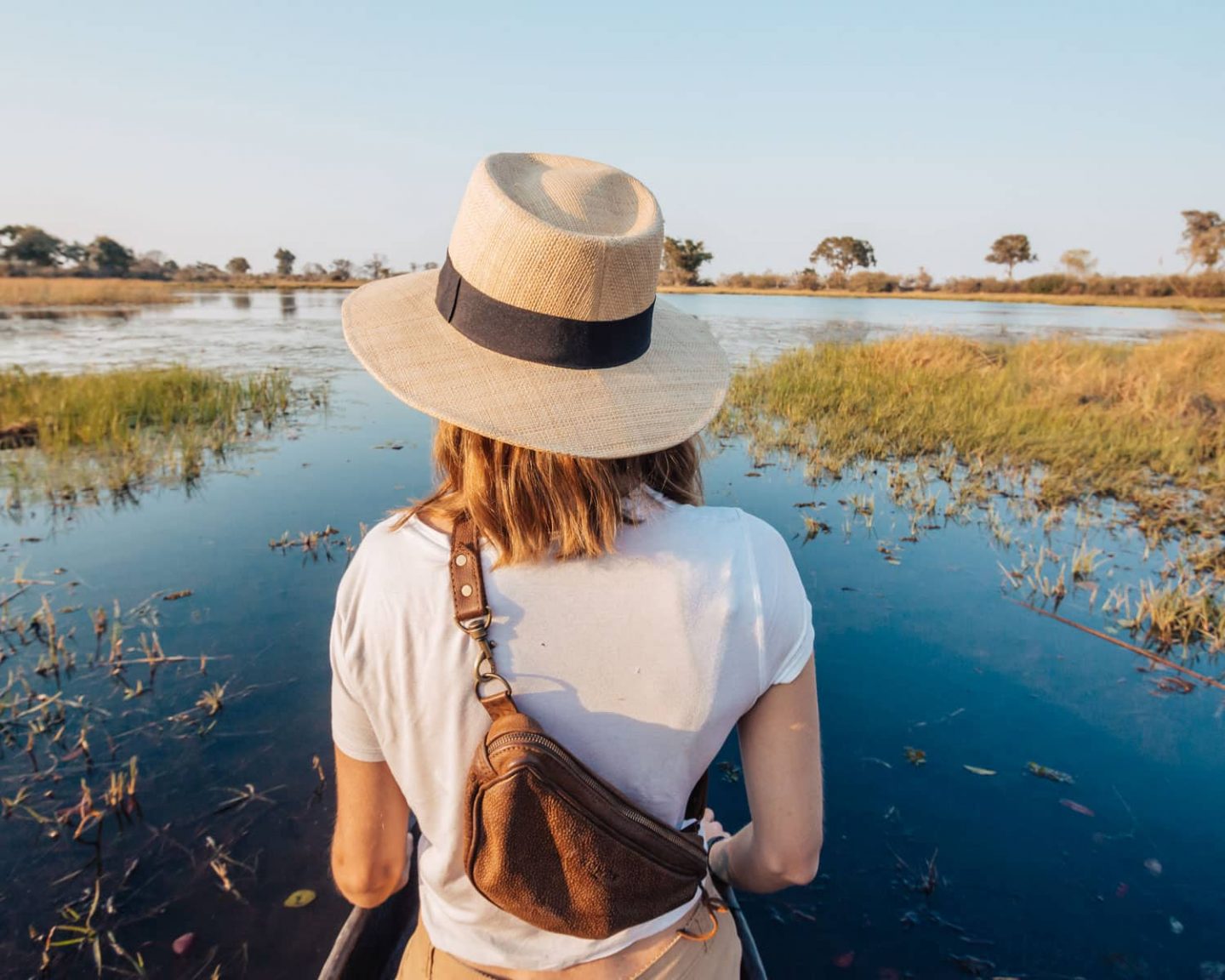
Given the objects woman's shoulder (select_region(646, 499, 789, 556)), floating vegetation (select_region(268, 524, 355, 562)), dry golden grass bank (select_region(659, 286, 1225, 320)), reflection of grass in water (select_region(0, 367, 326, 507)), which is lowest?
floating vegetation (select_region(268, 524, 355, 562))

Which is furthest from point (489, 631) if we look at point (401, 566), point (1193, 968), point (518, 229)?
point (1193, 968)

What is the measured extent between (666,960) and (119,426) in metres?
8.02

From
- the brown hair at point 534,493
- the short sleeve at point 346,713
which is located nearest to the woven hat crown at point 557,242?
the brown hair at point 534,493

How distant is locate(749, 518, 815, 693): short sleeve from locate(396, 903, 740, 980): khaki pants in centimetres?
46

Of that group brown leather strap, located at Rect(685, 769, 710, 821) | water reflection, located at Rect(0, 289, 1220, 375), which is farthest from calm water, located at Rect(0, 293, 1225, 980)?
water reflection, located at Rect(0, 289, 1220, 375)

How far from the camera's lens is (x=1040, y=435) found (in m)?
7.18

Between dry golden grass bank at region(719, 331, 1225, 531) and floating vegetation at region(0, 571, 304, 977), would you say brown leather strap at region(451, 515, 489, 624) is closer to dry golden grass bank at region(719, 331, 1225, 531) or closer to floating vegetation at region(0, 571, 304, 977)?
floating vegetation at region(0, 571, 304, 977)

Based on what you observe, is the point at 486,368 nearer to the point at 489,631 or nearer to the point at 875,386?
the point at 489,631

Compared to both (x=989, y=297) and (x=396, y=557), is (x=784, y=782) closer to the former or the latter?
(x=396, y=557)

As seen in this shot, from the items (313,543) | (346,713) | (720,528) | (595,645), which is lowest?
(313,543)

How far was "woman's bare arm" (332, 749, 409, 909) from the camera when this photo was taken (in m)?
1.00

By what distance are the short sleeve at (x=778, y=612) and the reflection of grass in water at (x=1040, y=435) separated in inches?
152

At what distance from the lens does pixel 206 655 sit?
10.9 feet

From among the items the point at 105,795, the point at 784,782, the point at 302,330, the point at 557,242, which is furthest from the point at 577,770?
the point at 302,330
